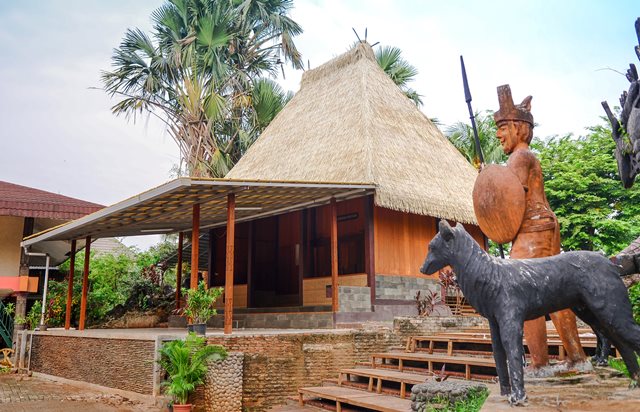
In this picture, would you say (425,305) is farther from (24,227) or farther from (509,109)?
(24,227)

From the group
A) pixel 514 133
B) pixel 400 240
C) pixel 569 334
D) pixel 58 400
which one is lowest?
pixel 58 400

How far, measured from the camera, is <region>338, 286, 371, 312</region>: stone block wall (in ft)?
32.6

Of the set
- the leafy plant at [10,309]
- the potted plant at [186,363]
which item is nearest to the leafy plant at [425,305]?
the potted plant at [186,363]

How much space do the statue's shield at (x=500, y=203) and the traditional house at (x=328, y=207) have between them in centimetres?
443

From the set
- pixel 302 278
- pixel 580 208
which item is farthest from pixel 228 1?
pixel 580 208

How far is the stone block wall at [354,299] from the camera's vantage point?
392 inches

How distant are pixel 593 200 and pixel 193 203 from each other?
Result: 14.7 m

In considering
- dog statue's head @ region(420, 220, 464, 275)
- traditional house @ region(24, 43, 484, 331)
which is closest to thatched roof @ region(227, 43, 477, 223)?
traditional house @ region(24, 43, 484, 331)

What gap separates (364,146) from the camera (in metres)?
11.5

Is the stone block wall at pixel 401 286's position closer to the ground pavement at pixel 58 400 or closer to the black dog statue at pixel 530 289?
the ground pavement at pixel 58 400

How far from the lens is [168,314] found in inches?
625

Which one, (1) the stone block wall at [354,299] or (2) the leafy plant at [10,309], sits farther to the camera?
(2) the leafy plant at [10,309]

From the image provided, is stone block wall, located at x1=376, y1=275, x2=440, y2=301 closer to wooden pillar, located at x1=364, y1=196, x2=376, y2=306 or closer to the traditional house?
the traditional house

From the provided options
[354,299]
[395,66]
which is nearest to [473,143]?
[395,66]
